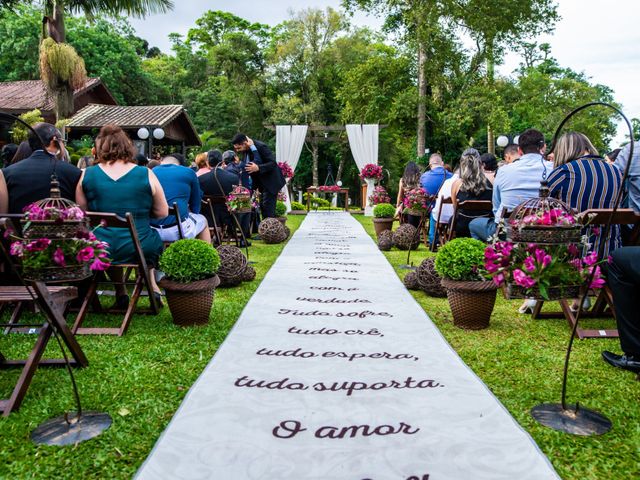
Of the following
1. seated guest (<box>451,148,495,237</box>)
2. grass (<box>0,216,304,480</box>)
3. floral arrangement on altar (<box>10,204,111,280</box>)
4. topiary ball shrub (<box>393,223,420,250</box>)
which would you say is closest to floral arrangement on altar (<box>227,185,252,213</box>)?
topiary ball shrub (<box>393,223,420,250</box>)

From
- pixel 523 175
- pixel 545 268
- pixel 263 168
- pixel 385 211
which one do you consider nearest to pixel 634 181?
pixel 523 175

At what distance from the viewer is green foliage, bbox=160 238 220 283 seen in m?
3.97

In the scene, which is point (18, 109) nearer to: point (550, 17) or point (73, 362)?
point (73, 362)

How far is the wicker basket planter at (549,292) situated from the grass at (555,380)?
1.92 ft

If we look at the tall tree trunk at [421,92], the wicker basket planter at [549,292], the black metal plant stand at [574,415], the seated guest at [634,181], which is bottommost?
the black metal plant stand at [574,415]

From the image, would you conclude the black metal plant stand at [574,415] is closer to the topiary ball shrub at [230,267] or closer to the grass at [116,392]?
the grass at [116,392]

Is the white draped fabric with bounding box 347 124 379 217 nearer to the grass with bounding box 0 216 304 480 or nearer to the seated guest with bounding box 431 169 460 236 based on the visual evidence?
the seated guest with bounding box 431 169 460 236

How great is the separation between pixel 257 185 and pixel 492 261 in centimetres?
782

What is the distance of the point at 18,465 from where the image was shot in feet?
6.87

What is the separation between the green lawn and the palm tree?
10618mm

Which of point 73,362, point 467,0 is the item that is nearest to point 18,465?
point 73,362

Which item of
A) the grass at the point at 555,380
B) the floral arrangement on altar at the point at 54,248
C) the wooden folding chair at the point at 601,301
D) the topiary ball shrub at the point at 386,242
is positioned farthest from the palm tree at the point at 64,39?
the wooden folding chair at the point at 601,301

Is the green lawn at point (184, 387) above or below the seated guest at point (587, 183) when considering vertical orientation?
below

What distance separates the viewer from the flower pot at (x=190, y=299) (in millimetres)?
3982
